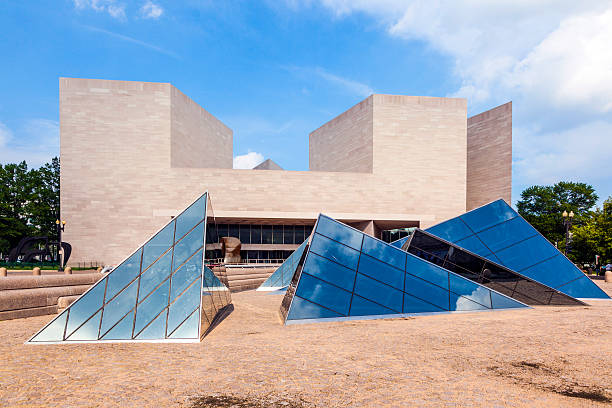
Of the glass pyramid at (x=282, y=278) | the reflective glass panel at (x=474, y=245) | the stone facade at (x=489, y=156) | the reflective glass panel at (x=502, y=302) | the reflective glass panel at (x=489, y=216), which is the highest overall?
the stone facade at (x=489, y=156)

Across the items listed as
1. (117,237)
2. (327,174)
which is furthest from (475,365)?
(117,237)

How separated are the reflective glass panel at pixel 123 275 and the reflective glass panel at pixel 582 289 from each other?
57.0ft

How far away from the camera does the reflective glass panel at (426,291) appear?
556 inches

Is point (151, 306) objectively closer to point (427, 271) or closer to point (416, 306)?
point (416, 306)

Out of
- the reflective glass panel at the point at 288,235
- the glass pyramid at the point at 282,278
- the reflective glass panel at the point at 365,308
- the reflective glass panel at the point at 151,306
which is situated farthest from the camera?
the reflective glass panel at the point at 288,235

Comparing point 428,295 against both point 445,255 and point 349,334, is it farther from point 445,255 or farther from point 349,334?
point 349,334

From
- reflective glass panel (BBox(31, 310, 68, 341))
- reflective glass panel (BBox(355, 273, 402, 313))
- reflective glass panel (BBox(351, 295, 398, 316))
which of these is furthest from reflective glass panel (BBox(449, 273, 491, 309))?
reflective glass panel (BBox(31, 310, 68, 341))

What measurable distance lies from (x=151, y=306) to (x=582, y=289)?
1799 centimetres

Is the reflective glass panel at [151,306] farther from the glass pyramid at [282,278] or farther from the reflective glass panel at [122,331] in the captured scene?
the glass pyramid at [282,278]

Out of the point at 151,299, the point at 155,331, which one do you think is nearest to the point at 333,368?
the point at 155,331

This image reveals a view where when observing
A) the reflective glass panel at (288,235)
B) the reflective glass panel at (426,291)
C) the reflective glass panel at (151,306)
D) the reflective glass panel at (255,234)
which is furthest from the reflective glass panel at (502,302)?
the reflective glass panel at (255,234)

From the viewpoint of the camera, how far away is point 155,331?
395 inches

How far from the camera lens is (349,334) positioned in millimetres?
10812

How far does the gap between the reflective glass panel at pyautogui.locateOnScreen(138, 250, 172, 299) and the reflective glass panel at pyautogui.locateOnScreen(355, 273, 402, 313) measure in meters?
6.36
